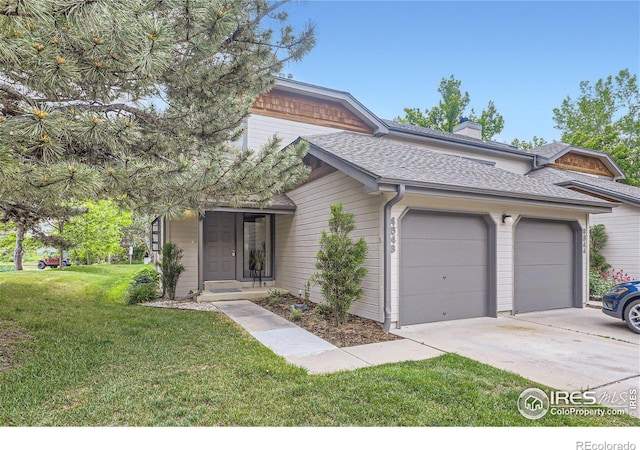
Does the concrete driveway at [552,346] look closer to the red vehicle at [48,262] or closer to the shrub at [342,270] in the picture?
the shrub at [342,270]

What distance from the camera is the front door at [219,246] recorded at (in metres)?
10.4

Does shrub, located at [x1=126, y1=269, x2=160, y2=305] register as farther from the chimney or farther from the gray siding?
the chimney

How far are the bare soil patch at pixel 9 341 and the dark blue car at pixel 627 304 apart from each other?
9.35 metres

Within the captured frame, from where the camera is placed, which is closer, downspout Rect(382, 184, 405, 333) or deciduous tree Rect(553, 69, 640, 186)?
downspout Rect(382, 184, 405, 333)

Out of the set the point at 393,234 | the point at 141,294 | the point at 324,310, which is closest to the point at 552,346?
the point at 393,234

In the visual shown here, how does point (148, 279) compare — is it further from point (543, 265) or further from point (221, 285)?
point (543, 265)

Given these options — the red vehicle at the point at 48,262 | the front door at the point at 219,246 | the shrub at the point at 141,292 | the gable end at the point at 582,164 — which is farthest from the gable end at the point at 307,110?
the red vehicle at the point at 48,262

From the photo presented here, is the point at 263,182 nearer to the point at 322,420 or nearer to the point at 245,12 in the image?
the point at 245,12

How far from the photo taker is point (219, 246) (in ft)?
34.7

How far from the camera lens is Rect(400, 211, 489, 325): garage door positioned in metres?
6.46

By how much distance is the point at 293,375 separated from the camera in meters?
3.92

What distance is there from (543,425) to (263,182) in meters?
4.27

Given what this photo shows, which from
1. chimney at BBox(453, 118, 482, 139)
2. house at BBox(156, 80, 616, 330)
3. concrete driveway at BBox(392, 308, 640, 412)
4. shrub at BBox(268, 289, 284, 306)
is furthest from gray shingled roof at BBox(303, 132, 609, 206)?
chimney at BBox(453, 118, 482, 139)

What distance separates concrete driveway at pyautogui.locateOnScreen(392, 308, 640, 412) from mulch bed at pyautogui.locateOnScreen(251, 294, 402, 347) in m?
0.44
